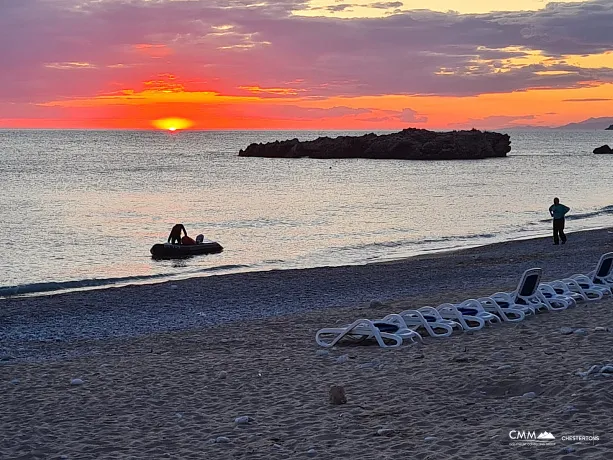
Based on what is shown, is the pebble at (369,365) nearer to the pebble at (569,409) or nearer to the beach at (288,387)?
the beach at (288,387)

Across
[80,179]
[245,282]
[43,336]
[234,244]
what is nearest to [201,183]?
[80,179]

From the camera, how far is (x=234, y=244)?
3362 centimetres

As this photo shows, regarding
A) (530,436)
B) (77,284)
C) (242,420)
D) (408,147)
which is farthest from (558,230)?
(408,147)

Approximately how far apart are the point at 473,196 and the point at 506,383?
5395 cm

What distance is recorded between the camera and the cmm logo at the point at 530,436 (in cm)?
631

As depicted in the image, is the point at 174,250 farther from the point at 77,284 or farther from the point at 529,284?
the point at 529,284

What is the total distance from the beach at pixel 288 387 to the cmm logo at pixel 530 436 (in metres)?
0.08

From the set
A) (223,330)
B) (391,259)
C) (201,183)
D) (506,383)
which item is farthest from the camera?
(201,183)

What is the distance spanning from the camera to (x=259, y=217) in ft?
151

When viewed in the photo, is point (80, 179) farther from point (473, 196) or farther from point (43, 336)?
point (43, 336)

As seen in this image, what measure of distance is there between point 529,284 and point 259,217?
34.0 meters

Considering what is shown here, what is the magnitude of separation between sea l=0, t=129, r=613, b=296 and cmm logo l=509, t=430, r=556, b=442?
59.0ft

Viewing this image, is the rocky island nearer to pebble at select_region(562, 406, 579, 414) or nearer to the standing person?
the standing person

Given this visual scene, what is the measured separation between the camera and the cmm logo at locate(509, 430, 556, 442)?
6309 millimetres
